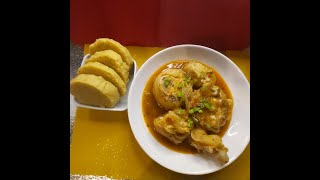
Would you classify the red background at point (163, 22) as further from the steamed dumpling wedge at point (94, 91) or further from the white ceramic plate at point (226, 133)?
the steamed dumpling wedge at point (94, 91)

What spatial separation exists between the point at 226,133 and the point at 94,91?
88 cm

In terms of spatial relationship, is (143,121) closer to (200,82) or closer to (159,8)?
(200,82)

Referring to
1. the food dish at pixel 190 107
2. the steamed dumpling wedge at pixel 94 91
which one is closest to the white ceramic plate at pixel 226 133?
the food dish at pixel 190 107

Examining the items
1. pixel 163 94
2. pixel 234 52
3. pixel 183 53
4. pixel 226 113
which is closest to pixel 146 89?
pixel 163 94

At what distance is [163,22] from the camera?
2344mm

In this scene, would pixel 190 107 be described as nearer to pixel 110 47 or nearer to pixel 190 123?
pixel 190 123

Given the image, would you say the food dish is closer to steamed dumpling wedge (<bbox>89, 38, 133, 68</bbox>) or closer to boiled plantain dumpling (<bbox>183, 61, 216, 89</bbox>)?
boiled plantain dumpling (<bbox>183, 61, 216, 89</bbox>)

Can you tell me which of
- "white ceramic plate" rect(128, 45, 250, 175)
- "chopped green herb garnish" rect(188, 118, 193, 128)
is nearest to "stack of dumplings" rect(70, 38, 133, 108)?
"white ceramic plate" rect(128, 45, 250, 175)

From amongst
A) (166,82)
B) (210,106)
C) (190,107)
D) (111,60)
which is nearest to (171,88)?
(166,82)

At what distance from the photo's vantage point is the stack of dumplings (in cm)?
194

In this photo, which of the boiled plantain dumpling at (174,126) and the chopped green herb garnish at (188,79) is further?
the chopped green herb garnish at (188,79)

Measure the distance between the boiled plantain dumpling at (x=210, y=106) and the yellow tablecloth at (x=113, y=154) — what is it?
29 centimetres

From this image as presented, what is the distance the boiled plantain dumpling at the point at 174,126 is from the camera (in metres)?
1.94

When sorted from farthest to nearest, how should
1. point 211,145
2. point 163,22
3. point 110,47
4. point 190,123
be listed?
1. point 163,22
2. point 110,47
3. point 190,123
4. point 211,145
